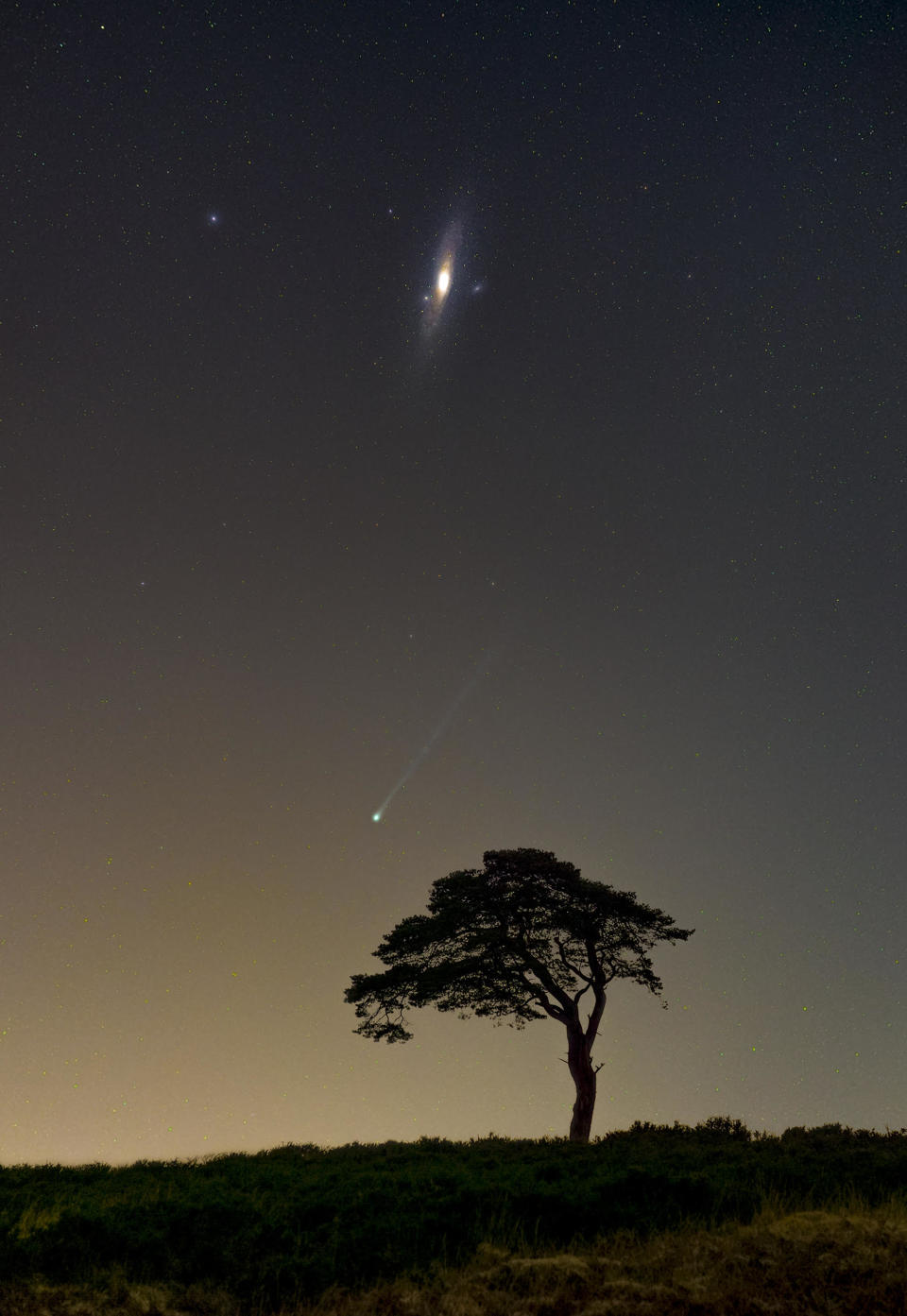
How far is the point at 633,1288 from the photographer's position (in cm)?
1025

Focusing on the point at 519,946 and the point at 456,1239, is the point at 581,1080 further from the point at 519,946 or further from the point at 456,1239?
the point at 456,1239

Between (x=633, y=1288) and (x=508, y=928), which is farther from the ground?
(x=508, y=928)

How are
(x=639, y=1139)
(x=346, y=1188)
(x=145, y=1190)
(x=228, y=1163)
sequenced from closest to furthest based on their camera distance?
(x=346, y=1188) < (x=145, y=1190) < (x=228, y=1163) < (x=639, y=1139)

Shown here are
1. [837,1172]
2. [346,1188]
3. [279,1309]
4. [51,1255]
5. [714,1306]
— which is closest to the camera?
[714,1306]

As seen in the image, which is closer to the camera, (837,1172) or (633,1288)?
(633,1288)

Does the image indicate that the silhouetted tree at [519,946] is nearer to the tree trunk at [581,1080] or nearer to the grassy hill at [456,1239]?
the tree trunk at [581,1080]

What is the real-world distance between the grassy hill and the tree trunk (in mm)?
12316

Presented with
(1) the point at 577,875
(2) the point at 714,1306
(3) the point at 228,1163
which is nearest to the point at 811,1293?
(2) the point at 714,1306

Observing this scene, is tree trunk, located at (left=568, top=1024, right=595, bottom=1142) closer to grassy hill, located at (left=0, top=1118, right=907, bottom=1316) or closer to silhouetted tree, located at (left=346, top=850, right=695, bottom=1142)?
silhouetted tree, located at (left=346, top=850, right=695, bottom=1142)

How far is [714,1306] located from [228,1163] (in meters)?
13.9

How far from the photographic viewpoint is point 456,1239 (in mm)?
12898

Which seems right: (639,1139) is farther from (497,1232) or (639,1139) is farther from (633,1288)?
(633,1288)

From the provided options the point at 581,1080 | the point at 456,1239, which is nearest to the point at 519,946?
the point at 581,1080

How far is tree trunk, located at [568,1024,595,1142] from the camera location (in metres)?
28.8
